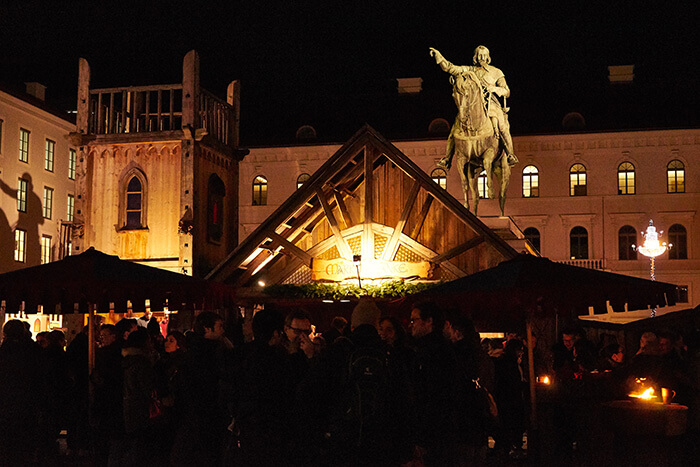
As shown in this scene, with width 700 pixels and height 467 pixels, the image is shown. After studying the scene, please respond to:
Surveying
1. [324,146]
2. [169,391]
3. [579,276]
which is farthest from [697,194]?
[169,391]

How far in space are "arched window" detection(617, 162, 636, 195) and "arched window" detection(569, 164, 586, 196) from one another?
1699 mm

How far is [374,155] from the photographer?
56.4 ft

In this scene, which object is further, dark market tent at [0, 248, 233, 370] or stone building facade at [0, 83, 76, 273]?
stone building facade at [0, 83, 76, 273]

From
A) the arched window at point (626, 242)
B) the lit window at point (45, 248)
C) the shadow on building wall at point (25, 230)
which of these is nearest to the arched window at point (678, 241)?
the arched window at point (626, 242)

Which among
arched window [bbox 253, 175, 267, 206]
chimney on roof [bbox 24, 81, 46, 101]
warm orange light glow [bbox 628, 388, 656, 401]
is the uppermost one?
chimney on roof [bbox 24, 81, 46, 101]

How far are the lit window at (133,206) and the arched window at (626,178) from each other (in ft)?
108

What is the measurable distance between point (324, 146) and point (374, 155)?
33776 millimetres

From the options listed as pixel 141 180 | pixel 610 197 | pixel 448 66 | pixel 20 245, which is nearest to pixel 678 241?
pixel 610 197

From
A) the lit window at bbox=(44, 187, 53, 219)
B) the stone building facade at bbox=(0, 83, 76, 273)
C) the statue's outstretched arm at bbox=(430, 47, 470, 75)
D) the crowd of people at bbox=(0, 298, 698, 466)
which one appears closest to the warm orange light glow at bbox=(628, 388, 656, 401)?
the crowd of people at bbox=(0, 298, 698, 466)

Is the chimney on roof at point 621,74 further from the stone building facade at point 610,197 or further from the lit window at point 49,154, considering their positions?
the lit window at point 49,154

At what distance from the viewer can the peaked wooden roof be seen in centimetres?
1648

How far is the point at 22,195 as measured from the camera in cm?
4662

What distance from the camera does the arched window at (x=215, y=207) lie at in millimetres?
21094

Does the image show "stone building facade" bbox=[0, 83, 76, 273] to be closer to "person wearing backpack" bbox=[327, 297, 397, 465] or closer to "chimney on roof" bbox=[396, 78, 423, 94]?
"chimney on roof" bbox=[396, 78, 423, 94]
